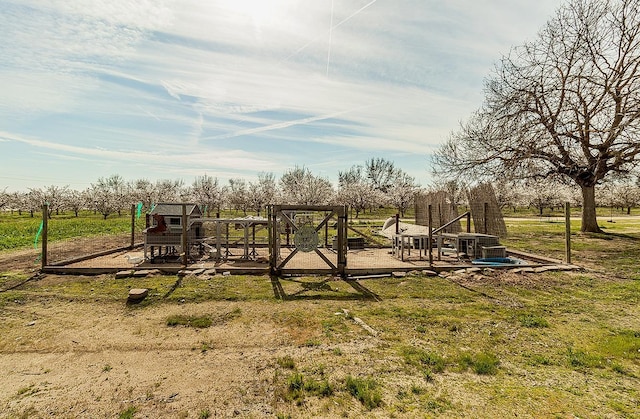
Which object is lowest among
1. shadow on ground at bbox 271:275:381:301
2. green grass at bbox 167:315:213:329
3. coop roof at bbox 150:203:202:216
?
green grass at bbox 167:315:213:329

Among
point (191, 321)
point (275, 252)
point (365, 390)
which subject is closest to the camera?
point (365, 390)

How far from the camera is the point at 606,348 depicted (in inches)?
209

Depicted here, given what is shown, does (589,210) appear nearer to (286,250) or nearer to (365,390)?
(286,250)

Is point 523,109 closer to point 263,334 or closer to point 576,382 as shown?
point 576,382

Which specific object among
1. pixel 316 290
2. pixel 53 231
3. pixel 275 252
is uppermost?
pixel 275 252

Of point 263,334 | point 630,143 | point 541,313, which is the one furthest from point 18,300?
point 630,143

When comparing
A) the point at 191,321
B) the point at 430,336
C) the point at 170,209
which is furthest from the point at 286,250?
the point at 430,336

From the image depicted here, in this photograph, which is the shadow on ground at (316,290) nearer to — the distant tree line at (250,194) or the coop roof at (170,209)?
the coop roof at (170,209)

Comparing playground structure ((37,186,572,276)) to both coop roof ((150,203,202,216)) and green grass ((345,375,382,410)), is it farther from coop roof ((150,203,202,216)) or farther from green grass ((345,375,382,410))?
green grass ((345,375,382,410))

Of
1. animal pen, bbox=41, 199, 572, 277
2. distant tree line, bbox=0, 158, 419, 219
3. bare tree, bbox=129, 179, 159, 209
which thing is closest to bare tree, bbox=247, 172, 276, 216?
distant tree line, bbox=0, 158, 419, 219

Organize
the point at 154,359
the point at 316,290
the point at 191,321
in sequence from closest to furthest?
the point at 154,359 < the point at 191,321 < the point at 316,290

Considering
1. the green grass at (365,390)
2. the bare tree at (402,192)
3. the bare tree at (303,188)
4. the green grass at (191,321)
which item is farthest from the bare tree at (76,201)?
the green grass at (365,390)

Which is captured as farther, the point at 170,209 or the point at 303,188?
the point at 303,188

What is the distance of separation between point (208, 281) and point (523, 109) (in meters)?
19.5
